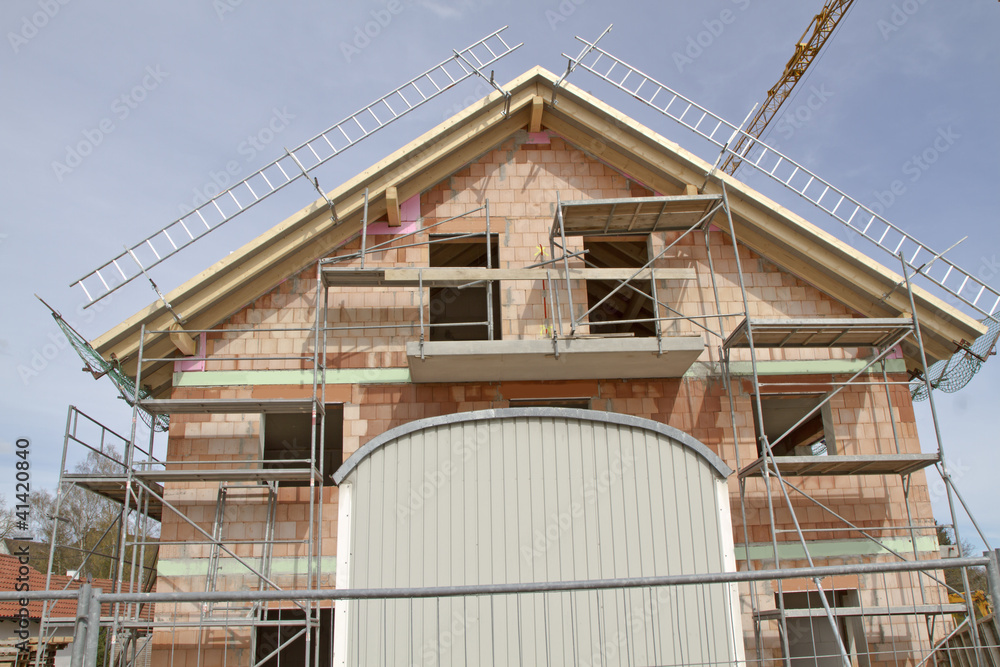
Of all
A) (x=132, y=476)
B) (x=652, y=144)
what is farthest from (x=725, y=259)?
(x=132, y=476)

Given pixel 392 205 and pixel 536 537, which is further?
pixel 392 205

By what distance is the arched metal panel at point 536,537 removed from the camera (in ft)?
27.0

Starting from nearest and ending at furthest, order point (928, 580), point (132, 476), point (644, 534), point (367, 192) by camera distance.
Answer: point (644, 534), point (132, 476), point (928, 580), point (367, 192)

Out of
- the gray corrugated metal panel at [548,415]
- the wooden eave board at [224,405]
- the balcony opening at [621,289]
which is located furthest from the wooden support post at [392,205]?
the gray corrugated metal panel at [548,415]

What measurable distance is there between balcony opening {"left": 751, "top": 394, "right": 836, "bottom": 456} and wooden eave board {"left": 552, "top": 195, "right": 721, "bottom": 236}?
10.3 feet

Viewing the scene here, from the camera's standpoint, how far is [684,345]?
37.0 ft

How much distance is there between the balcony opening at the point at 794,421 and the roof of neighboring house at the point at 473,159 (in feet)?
5.78

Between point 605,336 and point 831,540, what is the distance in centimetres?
441

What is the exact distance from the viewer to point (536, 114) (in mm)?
13383

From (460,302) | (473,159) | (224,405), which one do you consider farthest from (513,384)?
(460,302)

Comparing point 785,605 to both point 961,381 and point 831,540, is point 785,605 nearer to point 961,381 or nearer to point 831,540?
point 831,540

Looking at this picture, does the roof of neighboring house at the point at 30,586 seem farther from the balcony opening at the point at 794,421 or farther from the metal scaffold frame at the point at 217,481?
the balcony opening at the point at 794,421

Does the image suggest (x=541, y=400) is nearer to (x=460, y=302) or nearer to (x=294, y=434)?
(x=294, y=434)

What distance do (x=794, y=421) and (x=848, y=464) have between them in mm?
5289
